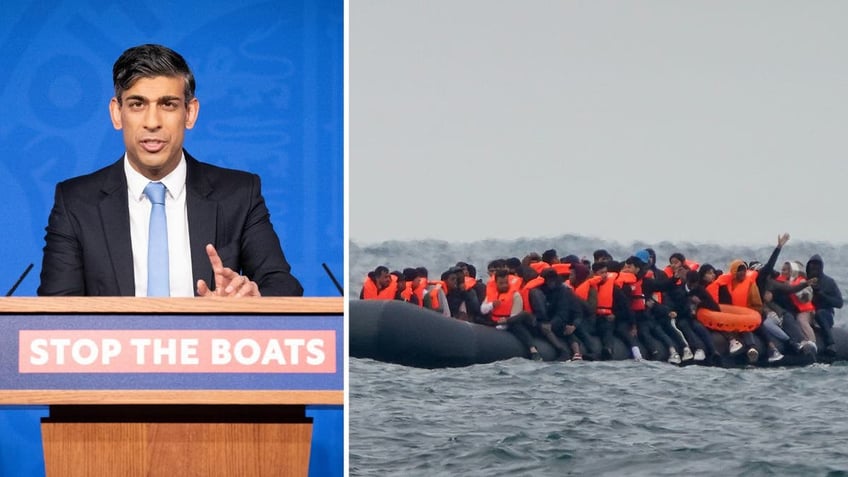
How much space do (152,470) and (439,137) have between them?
200 centimetres

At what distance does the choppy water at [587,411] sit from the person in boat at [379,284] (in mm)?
29

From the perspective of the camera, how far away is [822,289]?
4242 millimetres

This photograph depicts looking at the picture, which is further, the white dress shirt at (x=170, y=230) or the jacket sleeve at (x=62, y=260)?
the white dress shirt at (x=170, y=230)

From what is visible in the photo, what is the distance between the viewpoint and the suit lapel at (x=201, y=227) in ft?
11.8

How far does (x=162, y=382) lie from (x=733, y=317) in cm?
239

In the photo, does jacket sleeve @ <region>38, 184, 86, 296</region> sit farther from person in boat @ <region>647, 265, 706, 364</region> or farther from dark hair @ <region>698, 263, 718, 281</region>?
dark hair @ <region>698, 263, 718, 281</region>

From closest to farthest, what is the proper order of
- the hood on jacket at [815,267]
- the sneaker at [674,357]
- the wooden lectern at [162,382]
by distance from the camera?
the wooden lectern at [162,382]
the hood on jacket at [815,267]
the sneaker at [674,357]

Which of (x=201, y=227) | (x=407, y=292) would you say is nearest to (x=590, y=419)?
(x=407, y=292)

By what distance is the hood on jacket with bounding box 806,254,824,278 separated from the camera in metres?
4.23

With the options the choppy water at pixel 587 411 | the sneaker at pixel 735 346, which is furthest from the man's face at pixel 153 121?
the sneaker at pixel 735 346

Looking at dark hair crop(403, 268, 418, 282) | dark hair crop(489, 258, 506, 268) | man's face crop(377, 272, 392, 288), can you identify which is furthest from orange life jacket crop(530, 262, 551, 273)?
man's face crop(377, 272, 392, 288)

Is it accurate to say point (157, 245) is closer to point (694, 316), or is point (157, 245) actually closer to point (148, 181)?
point (148, 181)

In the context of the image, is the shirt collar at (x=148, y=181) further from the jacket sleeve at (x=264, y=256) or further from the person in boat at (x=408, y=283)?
the person in boat at (x=408, y=283)

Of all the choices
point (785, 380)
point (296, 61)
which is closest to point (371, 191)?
point (296, 61)
